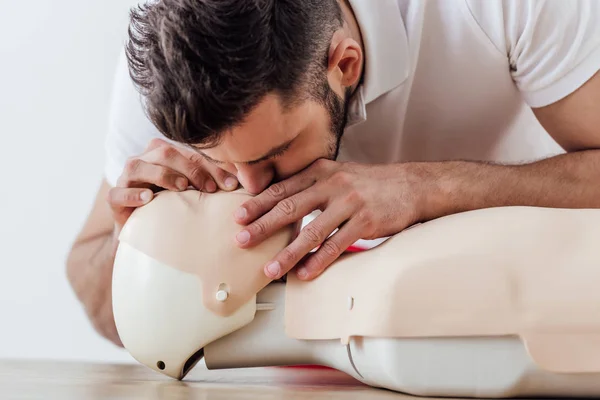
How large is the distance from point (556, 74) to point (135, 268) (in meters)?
0.74

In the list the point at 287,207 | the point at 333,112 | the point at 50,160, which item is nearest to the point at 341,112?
the point at 333,112

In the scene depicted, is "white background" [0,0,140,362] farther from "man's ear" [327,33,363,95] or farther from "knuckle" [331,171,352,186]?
"knuckle" [331,171,352,186]

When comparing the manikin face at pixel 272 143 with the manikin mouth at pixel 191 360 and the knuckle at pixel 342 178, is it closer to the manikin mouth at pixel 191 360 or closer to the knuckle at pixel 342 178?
the knuckle at pixel 342 178

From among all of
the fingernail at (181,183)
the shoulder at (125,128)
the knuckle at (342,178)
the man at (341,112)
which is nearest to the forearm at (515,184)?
the man at (341,112)

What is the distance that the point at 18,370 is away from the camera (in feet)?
3.72

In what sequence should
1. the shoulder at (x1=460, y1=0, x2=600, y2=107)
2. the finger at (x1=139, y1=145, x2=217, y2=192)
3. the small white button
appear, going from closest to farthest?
the small white button → the finger at (x1=139, y1=145, x2=217, y2=192) → the shoulder at (x1=460, y1=0, x2=600, y2=107)

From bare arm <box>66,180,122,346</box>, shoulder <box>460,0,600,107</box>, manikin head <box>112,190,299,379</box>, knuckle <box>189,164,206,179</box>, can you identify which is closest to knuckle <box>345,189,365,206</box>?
manikin head <box>112,190,299,379</box>

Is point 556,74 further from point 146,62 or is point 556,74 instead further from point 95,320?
point 95,320

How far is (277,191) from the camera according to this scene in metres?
1.04

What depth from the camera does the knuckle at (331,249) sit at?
0.97 meters

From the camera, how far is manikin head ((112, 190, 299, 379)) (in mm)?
960

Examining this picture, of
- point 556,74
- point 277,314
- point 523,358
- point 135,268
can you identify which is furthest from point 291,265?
point 556,74

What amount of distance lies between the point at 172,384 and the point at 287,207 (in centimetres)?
26

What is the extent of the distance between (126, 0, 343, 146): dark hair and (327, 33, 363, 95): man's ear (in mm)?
77
